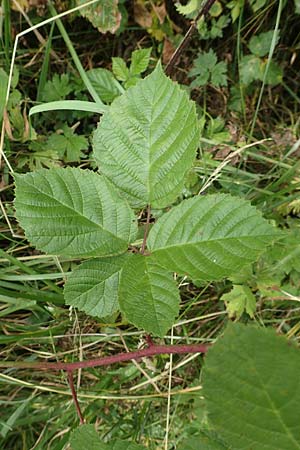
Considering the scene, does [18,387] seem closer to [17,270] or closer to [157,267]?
[17,270]

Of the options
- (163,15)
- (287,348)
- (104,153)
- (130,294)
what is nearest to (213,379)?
(287,348)

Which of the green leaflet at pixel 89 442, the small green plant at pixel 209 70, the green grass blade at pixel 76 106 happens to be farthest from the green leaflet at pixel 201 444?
the small green plant at pixel 209 70

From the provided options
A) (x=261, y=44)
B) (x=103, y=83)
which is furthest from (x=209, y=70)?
(x=103, y=83)

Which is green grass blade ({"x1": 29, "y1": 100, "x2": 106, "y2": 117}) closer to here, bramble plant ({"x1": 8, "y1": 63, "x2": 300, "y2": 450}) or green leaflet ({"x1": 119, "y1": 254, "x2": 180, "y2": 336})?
bramble plant ({"x1": 8, "y1": 63, "x2": 300, "y2": 450})

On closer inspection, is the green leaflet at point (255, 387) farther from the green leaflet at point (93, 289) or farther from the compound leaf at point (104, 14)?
the compound leaf at point (104, 14)

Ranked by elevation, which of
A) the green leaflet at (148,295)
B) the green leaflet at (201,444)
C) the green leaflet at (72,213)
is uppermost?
the green leaflet at (72,213)

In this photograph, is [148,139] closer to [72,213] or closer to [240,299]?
[72,213]

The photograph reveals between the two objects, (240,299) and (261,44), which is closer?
(240,299)
